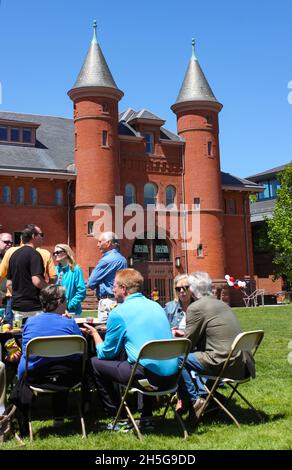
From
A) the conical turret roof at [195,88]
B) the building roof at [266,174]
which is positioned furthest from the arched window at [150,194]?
the building roof at [266,174]

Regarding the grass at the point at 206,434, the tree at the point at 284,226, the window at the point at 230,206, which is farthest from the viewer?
the tree at the point at 284,226

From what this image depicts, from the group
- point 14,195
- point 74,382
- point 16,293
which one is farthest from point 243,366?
point 14,195

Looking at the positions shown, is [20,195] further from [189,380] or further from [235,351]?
[235,351]

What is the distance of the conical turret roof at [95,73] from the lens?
34281 mm

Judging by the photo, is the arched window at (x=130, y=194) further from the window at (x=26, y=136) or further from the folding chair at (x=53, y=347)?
the folding chair at (x=53, y=347)

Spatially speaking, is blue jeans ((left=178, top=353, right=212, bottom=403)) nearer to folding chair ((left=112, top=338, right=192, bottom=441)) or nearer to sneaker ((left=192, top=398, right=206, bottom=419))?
sneaker ((left=192, top=398, right=206, bottom=419))

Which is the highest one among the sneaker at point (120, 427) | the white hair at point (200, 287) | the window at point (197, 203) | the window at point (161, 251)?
the window at point (197, 203)

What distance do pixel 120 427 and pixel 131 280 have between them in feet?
4.74

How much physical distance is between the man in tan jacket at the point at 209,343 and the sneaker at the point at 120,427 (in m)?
0.71

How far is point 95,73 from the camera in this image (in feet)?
113

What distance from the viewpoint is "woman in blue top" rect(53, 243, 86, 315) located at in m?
7.85

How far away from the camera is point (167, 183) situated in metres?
37.4

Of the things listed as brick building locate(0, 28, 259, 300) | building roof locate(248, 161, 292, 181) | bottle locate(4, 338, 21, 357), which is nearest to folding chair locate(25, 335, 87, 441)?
bottle locate(4, 338, 21, 357)

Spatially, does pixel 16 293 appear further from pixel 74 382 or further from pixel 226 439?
pixel 226 439
